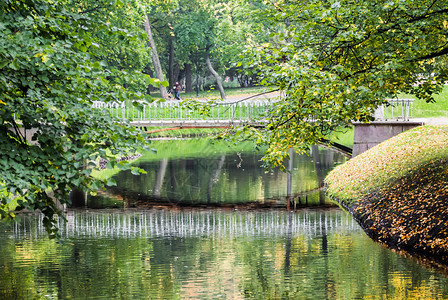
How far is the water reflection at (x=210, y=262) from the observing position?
10680 millimetres

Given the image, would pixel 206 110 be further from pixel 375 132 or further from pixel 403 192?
pixel 375 132

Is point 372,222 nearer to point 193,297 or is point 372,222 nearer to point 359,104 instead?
point 359,104

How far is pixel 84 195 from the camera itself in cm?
2345

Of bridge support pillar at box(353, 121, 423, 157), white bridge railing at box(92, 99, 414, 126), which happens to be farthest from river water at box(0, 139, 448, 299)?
bridge support pillar at box(353, 121, 423, 157)

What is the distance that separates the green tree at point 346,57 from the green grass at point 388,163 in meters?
5.85

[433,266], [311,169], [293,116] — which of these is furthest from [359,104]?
[311,169]

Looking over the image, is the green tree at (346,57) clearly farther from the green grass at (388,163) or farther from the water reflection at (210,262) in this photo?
the green grass at (388,163)

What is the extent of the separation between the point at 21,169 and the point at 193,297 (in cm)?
444

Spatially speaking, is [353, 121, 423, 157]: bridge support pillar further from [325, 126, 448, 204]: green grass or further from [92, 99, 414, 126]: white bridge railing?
[325, 126, 448, 204]: green grass

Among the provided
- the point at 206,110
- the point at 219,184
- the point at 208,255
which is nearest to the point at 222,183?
the point at 219,184

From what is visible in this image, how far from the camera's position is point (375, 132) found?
28.0 m

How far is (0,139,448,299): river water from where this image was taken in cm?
1075

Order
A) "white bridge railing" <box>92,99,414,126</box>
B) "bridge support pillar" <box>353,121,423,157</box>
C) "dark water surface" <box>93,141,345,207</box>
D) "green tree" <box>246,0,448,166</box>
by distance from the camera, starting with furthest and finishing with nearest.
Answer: "bridge support pillar" <box>353,121,423,157</box>
"dark water surface" <box>93,141,345,207</box>
"white bridge railing" <box>92,99,414,126</box>
"green tree" <box>246,0,448,166</box>

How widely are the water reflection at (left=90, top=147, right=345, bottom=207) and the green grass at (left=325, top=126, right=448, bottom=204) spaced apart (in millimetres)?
1003
